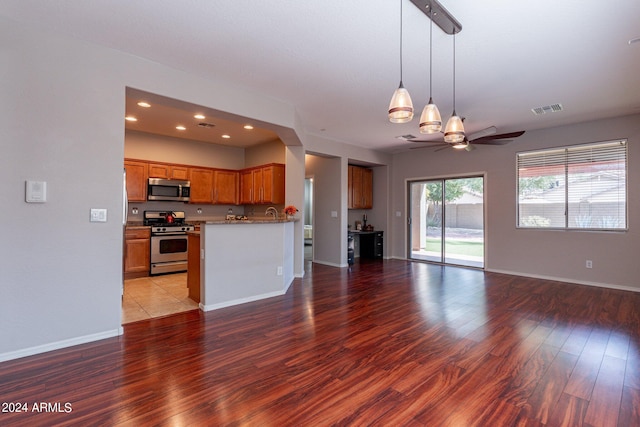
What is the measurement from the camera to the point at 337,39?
8.93 feet

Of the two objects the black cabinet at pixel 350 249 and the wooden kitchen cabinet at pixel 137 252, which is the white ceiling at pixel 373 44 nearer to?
the wooden kitchen cabinet at pixel 137 252

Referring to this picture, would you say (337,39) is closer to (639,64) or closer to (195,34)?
(195,34)

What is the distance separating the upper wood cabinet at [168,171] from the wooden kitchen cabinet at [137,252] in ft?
3.61

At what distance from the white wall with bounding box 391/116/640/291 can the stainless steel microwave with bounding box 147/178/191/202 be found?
531 centimetres

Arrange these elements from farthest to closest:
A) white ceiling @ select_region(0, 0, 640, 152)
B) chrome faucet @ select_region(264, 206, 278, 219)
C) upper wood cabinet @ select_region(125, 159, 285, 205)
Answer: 1. chrome faucet @ select_region(264, 206, 278, 219)
2. upper wood cabinet @ select_region(125, 159, 285, 205)
3. white ceiling @ select_region(0, 0, 640, 152)

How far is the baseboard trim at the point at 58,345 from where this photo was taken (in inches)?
96.0

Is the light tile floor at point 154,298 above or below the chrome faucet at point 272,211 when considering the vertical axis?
below

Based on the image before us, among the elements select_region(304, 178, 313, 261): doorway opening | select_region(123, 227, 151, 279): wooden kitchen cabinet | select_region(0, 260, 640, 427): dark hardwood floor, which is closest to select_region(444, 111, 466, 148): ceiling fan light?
select_region(0, 260, 640, 427): dark hardwood floor

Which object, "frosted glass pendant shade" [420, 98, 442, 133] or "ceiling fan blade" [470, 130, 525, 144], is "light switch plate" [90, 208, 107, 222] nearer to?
"frosted glass pendant shade" [420, 98, 442, 133]

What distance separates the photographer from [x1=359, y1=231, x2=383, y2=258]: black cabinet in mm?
7898

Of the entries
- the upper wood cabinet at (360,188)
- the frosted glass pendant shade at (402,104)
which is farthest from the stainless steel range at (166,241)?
the frosted glass pendant shade at (402,104)

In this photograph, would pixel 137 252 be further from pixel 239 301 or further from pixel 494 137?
pixel 494 137

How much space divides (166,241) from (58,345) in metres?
3.23

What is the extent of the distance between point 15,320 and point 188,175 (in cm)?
418
